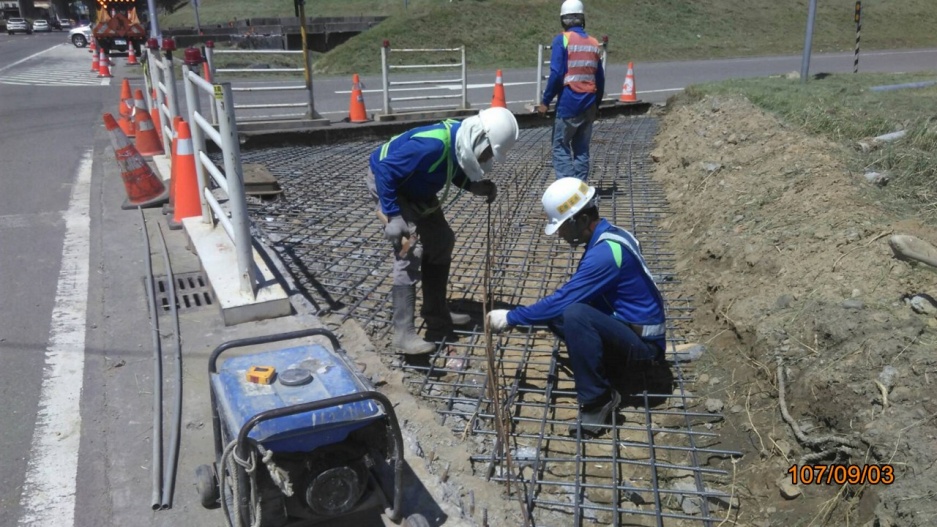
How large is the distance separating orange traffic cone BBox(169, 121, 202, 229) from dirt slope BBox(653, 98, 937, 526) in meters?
3.61

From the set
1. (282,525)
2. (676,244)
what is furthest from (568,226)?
(676,244)

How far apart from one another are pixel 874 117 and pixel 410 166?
6117mm

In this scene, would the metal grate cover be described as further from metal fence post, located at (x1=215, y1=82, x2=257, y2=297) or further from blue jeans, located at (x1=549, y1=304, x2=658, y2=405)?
blue jeans, located at (x1=549, y1=304, x2=658, y2=405)

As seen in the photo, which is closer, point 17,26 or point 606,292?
point 606,292

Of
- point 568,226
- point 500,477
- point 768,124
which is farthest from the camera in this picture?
point 768,124

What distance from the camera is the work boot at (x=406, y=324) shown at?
395 centimetres

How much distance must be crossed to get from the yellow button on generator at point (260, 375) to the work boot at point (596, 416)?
1.61m

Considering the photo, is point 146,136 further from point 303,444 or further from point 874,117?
point 874,117

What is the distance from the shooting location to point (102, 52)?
63.3ft

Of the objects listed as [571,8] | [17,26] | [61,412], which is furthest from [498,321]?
[17,26]

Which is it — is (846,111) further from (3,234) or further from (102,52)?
(102,52)

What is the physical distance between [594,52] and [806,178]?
7.01 ft

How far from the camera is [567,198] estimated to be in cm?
348
